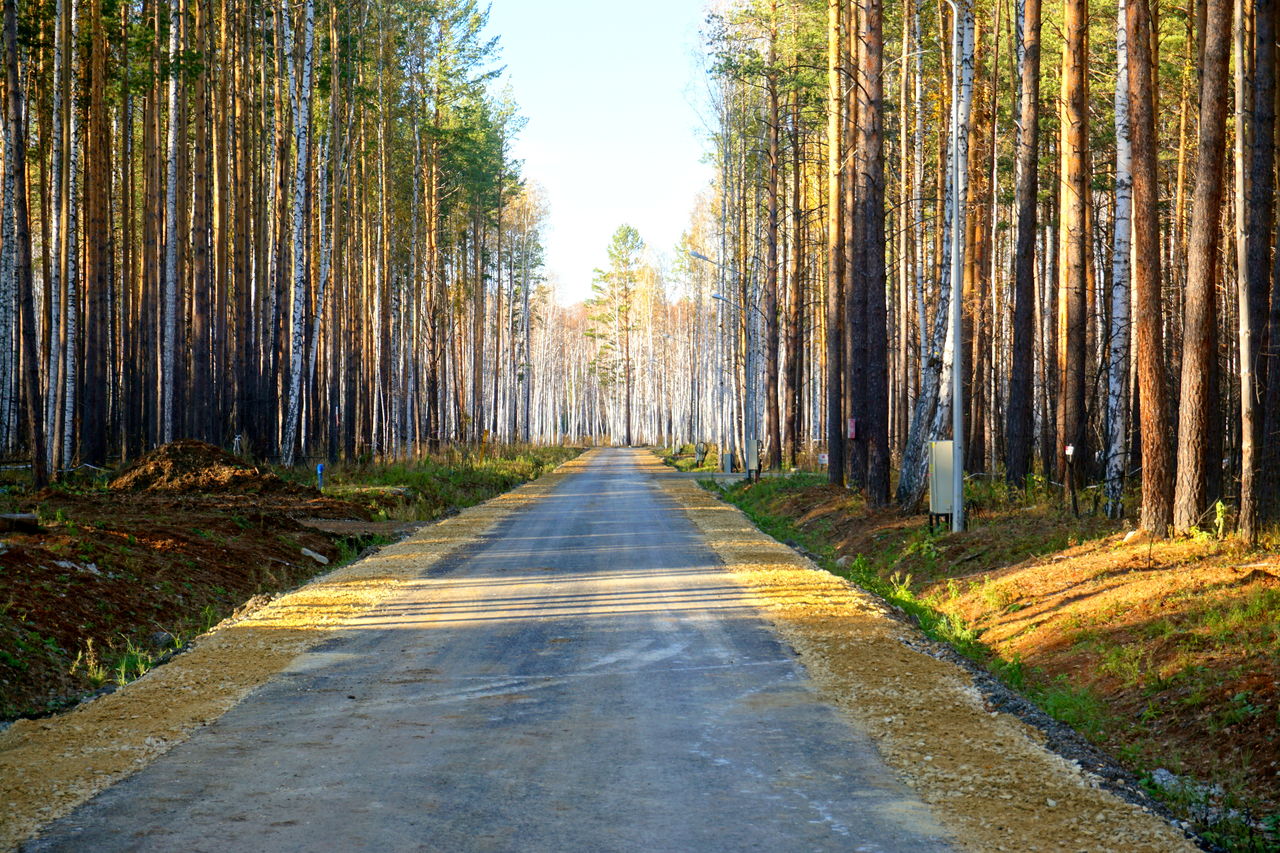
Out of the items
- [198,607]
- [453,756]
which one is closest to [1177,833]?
[453,756]

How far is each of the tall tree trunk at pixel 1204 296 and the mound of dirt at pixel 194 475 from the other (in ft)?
58.3

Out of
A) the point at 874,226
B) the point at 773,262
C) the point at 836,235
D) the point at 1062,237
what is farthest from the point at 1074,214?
the point at 773,262

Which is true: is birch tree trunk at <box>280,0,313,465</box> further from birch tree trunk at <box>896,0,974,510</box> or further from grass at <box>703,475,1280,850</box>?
grass at <box>703,475,1280,850</box>

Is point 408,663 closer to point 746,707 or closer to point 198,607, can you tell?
point 746,707

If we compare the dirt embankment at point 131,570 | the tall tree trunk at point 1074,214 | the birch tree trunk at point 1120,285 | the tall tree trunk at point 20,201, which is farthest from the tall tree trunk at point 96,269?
the birch tree trunk at point 1120,285

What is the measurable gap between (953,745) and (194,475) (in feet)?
66.0

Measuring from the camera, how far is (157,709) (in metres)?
7.69

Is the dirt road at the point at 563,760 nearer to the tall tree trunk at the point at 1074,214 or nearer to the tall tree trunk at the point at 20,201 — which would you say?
the tall tree trunk at the point at 1074,214

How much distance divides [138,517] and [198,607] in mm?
6265

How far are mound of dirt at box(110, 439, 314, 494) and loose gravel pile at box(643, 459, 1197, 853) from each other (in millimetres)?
14744

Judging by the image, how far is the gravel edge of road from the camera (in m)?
5.83

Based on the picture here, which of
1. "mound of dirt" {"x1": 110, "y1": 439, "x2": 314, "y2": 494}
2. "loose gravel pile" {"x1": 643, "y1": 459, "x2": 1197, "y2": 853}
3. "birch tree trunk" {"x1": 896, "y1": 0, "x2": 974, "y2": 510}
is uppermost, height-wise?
"birch tree trunk" {"x1": 896, "y1": 0, "x2": 974, "y2": 510}

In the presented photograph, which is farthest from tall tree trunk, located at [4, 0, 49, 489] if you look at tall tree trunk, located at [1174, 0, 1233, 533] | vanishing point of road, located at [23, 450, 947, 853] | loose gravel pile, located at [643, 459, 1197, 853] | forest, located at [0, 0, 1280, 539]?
tall tree trunk, located at [1174, 0, 1233, 533]

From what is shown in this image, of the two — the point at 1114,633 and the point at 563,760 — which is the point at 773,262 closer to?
the point at 1114,633
